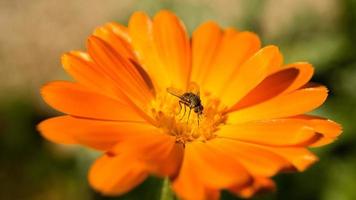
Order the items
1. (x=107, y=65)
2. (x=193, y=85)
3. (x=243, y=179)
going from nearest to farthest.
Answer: (x=243, y=179)
(x=107, y=65)
(x=193, y=85)

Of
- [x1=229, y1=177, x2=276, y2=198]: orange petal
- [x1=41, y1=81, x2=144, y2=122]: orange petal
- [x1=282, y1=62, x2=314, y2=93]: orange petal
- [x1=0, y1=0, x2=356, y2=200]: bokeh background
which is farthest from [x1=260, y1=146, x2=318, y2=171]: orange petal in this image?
[x1=0, y1=0, x2=356, y2=200]: bokeh background

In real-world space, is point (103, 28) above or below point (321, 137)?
above

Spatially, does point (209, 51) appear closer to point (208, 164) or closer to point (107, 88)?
point (107, 88)

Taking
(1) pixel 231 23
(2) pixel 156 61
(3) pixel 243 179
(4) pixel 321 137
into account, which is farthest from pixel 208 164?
(1) pixel 231 23

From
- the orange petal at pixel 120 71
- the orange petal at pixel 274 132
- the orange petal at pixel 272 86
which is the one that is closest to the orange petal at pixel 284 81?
the orange petal at pixel 272 86

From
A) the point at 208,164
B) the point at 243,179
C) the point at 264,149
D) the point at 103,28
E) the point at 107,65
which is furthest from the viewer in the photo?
the point at 103,28

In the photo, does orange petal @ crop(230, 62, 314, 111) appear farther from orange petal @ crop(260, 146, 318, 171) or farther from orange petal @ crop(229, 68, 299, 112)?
orange petal @ crop(260, 146, 318, 171)

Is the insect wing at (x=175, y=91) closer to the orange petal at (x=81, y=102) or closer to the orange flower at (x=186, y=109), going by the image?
the orange flower at (x=186, y=109)
